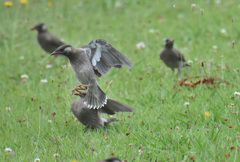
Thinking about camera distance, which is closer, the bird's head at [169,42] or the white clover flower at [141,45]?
the bird's head at [169,42]

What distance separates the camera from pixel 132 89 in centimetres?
661

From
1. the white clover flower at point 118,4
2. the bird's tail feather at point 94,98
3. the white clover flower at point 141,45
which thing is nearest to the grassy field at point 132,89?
the white clover flower at point 118,4

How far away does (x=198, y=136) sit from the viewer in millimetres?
4551

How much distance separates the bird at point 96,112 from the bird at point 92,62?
0.50 ft

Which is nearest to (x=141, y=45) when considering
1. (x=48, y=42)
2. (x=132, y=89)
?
(x=132, y=89)

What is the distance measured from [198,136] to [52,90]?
9.82 ft

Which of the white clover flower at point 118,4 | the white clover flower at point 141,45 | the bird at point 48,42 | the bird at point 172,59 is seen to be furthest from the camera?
the white clover flower at point 118,4

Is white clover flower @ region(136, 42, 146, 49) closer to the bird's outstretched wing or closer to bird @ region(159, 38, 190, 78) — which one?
bird @ region(159, 38, 190, 78)

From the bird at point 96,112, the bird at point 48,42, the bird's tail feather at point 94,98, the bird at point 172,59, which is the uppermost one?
the bird's tail feather at point 94,98

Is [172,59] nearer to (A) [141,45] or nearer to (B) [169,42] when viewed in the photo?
(B) [169,42]

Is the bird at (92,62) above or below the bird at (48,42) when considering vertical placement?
above

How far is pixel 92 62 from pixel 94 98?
486 mm

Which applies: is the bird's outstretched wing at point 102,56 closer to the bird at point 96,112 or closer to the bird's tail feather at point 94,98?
the bird's tail feather at point 94,98

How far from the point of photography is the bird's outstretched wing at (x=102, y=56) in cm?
539
